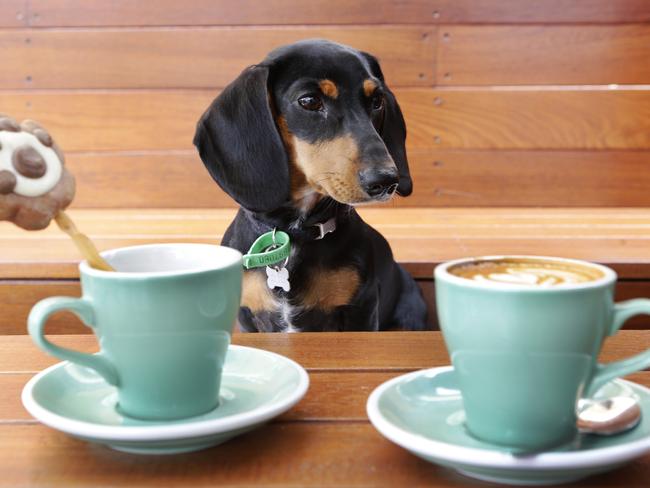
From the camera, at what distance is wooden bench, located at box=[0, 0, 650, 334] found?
238cm

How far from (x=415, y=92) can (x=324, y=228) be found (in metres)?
1.18

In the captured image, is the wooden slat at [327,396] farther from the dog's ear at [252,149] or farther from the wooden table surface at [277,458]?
the dog's ear at [252,149]

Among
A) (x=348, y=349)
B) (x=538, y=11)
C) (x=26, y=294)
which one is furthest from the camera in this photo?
(x=538, y=11)

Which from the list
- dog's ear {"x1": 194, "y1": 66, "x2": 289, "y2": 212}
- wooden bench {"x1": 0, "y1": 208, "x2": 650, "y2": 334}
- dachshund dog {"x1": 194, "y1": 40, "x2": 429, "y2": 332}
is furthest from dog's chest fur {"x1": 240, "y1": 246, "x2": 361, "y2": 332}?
wooden bench {"x1": 0, "y1": 208, "x2": 650, "y2": 334}

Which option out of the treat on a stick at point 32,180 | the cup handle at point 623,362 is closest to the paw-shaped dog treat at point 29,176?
the treat on a stick at point 32,180

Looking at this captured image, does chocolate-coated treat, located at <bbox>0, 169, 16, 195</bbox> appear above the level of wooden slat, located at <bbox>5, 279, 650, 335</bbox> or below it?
above

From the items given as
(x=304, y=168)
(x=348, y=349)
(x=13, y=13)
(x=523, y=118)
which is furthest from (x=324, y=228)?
(x=13, y=13)

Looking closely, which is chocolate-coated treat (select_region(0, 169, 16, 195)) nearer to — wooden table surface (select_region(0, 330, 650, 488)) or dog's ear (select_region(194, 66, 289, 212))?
wooden table surface (select_region(0, 330, 650, 488))

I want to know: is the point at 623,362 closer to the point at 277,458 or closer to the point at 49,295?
the point at 277,458

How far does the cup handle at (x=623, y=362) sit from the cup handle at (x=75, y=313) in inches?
13.1

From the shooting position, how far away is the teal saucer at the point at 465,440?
0.47 metres

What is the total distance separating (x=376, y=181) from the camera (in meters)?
1.26

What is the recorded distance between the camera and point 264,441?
0.57 meters

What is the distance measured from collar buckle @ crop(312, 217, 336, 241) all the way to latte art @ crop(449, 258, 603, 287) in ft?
2.66
